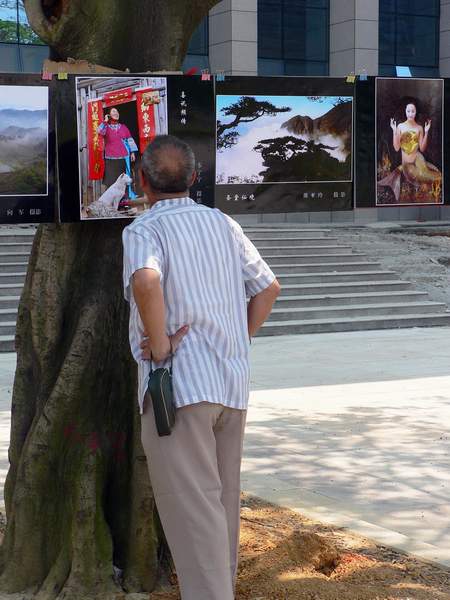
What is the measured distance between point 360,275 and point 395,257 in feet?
7.18

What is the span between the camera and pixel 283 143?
19.2ft

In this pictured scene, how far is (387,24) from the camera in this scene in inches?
1254

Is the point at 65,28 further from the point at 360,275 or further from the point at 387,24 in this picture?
the point at 387,24

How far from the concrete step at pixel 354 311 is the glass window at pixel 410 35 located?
1569 centimetres

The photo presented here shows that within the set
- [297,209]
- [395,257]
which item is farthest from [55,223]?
[395,257]

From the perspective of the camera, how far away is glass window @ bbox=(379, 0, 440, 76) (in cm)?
3188

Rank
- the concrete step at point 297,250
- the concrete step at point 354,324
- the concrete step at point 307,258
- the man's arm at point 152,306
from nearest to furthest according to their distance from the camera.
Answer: the man's arm at point 152,306 < the concrete step at point 354,324 < the concrete step at point 307,258 < the concrete step at point 297,250

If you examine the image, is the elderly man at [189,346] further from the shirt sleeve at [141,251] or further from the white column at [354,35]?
the white column at [354,35]

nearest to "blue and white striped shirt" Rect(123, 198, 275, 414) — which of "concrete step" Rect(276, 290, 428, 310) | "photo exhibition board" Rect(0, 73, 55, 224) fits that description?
"photo exhibition board" Rect(0, 73, 55, 224)

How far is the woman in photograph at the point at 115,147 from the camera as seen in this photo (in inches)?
205

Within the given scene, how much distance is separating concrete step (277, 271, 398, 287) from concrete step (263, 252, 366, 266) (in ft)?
2.36

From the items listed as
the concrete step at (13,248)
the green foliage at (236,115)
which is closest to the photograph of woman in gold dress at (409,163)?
the green foliage at (236,115)

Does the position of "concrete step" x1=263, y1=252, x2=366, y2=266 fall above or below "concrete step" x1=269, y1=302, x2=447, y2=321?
above

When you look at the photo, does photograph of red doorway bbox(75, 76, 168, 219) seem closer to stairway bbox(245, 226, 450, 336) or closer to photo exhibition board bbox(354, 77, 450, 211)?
photo exhibition board bbox(354, 77, 450, 211)
